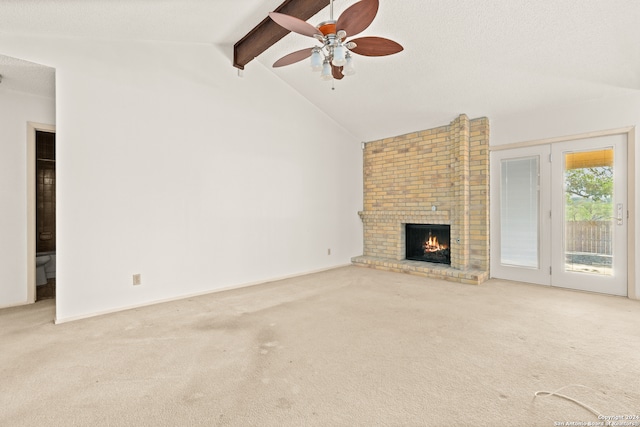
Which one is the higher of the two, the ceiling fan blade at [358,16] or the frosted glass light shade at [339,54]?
the ceiling fan blade at [358,16]

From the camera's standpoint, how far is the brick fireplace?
4562mm

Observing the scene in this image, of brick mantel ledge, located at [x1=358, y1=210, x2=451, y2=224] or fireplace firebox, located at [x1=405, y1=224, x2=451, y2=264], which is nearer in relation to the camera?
brick mantel ledge, located at [x1=358, y1=210, x2=451, y2=224]

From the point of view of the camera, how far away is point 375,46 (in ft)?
7.85

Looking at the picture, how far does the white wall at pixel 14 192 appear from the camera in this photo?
330 centimetres

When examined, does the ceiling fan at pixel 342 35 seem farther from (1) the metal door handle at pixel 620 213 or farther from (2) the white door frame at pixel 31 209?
(1) the metal door handle at pixel 620 213

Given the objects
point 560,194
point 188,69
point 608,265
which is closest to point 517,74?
point 560,194

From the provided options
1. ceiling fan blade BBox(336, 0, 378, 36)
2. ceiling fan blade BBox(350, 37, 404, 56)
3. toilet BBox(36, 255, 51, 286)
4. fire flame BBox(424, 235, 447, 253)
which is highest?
ceiling fan blade BBox(336, 0, 378, 36)

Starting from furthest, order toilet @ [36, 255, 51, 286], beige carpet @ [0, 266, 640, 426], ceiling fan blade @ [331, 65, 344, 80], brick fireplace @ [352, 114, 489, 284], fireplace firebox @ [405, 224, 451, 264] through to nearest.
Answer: fireplace firebox @ [405, 224, 451, 264] < brick fireplace @ [352, 114, 489, 284] < toilet @ [36, 255, 51, 286] < ceiling fan blade @ [331, 65, 344, 80] < beige carpet @ [0, 266, 640, 426]

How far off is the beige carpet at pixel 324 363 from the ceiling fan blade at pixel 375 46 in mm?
2391

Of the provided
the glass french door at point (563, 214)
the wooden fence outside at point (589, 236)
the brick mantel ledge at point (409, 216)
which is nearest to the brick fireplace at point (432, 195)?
the brick mantel ledge at point (409, 216)

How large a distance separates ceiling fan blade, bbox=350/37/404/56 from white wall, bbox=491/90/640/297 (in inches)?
117

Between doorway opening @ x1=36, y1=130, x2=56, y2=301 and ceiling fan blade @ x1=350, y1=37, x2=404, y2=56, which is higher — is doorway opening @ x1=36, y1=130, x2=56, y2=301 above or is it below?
below

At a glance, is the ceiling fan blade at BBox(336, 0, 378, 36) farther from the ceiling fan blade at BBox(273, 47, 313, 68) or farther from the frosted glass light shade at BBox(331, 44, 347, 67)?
the ceiling fan blade at BBox(273, 47, 313, 68)

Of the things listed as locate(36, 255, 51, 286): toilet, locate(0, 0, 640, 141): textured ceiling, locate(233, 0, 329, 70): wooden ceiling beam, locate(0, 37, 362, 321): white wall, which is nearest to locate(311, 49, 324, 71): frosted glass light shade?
locate(233, 0, 329, 70): wooden ceiling beam
